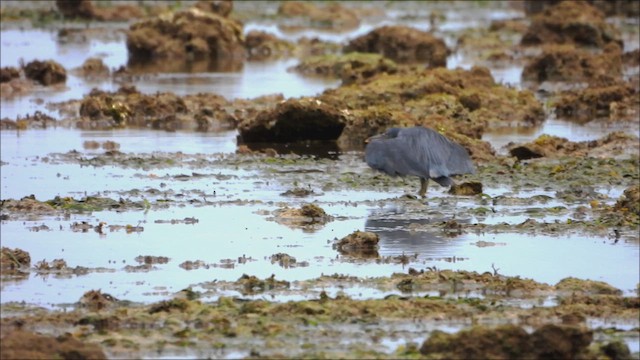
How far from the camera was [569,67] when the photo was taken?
27375 mm

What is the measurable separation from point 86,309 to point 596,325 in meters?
2.90

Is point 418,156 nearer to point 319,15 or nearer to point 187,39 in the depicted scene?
point 187,39

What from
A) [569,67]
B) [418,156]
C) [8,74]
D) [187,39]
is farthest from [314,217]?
[187,39]

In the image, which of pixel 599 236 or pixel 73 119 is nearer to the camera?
pixel 599 236

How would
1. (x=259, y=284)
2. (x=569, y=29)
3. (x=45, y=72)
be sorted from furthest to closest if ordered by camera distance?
(x=569, y=29) → (x=45, y=72) → (x=259, y=284)

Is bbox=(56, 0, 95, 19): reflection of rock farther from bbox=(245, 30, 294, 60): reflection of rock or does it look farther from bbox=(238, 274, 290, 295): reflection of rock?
bbox=(238, 274, 290, 295): reflection of rock

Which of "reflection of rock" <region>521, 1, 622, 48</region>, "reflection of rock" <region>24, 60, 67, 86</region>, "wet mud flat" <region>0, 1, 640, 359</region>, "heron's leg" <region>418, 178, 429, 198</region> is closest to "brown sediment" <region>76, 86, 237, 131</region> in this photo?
"wet mud flat" <region>0, 1, 640, 359</region>

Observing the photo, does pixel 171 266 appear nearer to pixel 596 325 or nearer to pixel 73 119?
pixel 596 325

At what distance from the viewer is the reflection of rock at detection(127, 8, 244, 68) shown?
32406 millimetres

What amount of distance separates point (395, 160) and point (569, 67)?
1442 cm

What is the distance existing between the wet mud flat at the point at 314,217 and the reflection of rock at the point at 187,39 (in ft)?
10.5

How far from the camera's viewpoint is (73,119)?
68.1ft

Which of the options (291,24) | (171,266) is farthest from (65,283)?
(291,24)

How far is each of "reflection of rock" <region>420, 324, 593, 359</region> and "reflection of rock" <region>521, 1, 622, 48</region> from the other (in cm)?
2715
